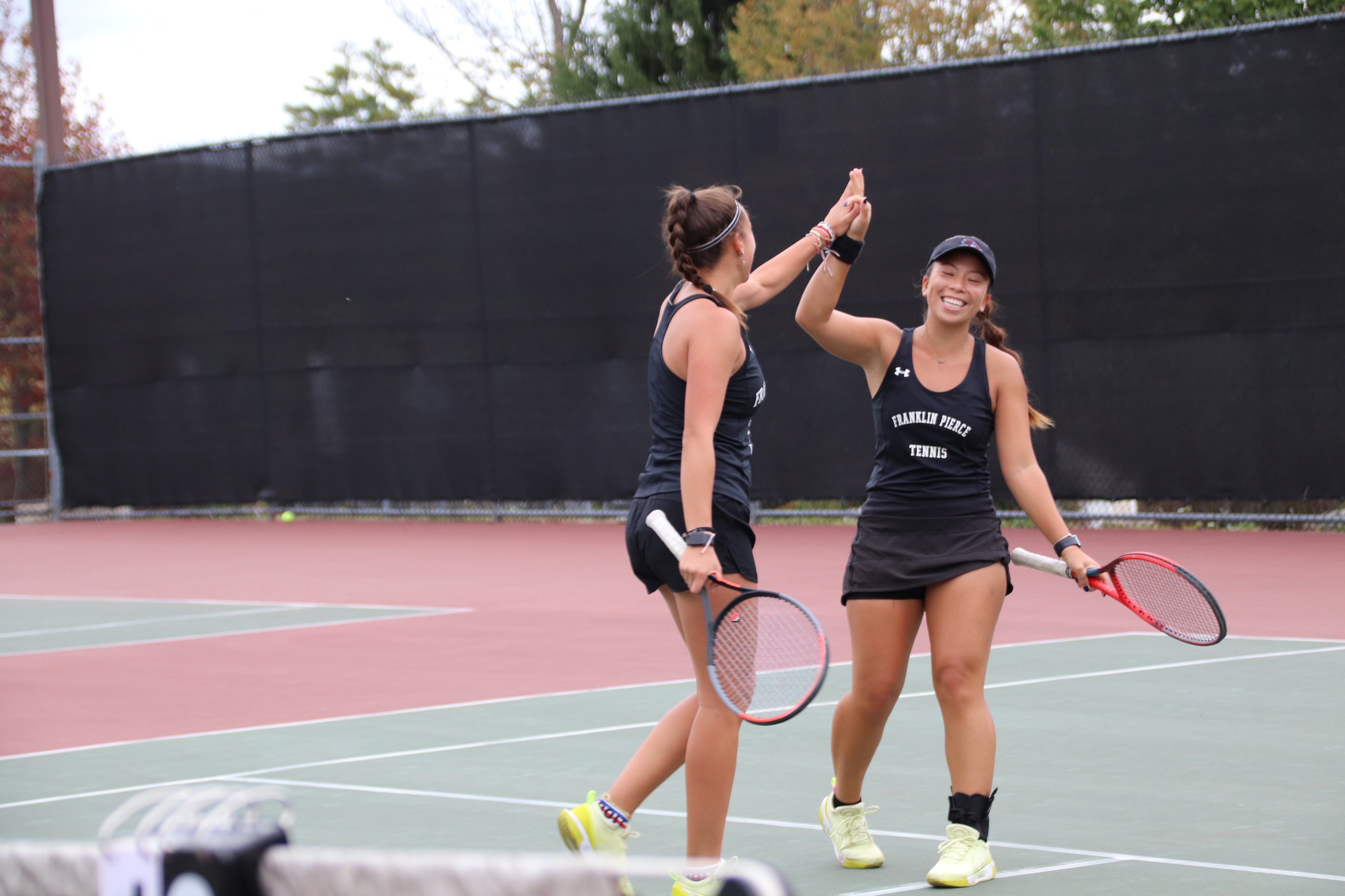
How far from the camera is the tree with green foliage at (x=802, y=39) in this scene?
2002 centimetres

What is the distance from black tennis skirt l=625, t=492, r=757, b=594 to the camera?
3.80 metres

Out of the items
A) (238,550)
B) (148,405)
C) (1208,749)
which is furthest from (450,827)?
(148,405)

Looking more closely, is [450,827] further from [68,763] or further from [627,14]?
[627,14]

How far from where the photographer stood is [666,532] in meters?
3.71

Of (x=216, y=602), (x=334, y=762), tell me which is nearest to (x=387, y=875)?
(x=334, y=762)

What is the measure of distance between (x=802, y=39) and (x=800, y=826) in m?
16.6

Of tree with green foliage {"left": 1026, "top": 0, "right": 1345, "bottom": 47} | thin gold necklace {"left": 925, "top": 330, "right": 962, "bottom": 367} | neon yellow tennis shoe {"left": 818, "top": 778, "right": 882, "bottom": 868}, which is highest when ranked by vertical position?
tree with green foliage {"left": 1026, "top": 0, "right": 1345, "bottom": 47}

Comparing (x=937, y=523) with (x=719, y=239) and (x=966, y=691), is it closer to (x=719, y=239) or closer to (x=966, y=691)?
(x=966, y=691)

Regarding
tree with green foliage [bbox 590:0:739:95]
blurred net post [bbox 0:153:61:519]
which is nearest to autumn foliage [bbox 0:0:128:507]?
blurred net post [bbox 0:153:61:519]

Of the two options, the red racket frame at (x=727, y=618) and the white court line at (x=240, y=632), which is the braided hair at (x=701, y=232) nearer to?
the red racket frame at (x=727, y=618)

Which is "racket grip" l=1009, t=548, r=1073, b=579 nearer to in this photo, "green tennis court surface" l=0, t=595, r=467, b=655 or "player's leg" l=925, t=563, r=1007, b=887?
"player's leg" l=925, t=563, r=1007, b=887

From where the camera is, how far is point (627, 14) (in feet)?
69.4

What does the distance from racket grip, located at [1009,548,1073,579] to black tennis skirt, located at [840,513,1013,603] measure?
0.03 m

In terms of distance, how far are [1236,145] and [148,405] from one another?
399 inches
